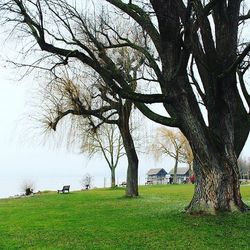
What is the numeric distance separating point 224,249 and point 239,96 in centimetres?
711

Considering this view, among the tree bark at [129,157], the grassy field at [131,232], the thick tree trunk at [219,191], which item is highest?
the tree bark at [129,157]

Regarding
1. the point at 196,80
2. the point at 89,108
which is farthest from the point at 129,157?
the point at 196,80

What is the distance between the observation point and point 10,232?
39.4ft

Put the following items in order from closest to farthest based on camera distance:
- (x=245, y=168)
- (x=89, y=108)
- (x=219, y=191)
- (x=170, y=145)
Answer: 1. (x=219, y=191)
2. (x=89, y=108)
3. (x=170, y=145)
4. (x=245, y=168)

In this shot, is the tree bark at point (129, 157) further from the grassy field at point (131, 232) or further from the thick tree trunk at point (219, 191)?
the thick tree trunk at point (219, 191)

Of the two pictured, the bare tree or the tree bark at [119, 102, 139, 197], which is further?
the tree bark at [119, 102, 139, 197]

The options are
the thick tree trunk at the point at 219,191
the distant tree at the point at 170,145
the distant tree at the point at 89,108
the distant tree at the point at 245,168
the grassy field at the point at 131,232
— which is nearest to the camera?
the grassy field at the point at 131,232

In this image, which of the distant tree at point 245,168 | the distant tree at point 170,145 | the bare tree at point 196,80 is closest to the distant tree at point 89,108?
the bare tree at point 196,80

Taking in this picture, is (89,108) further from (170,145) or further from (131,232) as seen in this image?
(170,145)

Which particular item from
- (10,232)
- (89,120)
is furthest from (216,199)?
(89,120)

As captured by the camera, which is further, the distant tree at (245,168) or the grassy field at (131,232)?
the distant tree at (245,168)

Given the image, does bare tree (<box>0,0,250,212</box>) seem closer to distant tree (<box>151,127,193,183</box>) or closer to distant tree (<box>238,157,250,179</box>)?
distant tree (<box>151,127,193,183</box>)

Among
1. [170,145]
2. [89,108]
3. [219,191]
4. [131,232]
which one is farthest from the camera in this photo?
[170,145]

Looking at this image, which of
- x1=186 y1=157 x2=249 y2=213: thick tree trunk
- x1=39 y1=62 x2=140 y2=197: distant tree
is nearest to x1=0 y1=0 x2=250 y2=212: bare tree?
x1=186 y1=157 x2=249 y2=213: thick tree trunk
